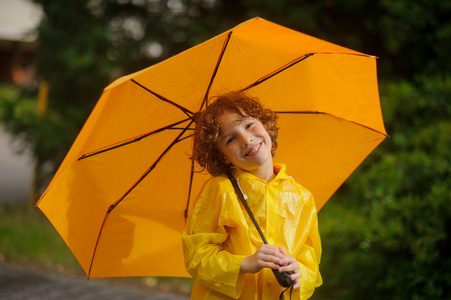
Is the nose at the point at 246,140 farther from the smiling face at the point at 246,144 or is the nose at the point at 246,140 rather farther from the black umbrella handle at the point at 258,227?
the black umbrella handle at the point at 258,227

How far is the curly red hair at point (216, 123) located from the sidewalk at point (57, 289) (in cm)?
287

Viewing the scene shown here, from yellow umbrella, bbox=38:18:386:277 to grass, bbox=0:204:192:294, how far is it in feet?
8.35

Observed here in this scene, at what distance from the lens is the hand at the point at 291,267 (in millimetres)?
2020

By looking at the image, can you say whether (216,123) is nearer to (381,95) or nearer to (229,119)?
(229,119)

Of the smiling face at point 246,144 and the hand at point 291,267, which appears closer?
the hand at point 291,267

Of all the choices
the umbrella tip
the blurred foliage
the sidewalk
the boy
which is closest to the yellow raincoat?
the boy

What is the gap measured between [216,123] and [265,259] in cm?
67

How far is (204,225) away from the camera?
7.25ft

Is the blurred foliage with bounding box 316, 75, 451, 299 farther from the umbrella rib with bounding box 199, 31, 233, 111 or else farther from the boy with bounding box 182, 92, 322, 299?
the umbrella rib with bounding box 199, 31, 233, 111

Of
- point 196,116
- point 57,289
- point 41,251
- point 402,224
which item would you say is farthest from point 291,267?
point 41,251

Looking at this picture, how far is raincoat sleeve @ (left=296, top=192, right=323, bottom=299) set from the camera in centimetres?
219

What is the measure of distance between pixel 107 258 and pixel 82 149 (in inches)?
25.8

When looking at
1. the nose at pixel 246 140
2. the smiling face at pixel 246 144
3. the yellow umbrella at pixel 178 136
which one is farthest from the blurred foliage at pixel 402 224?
the nose at pixel 246 140

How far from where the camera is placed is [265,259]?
2010 millimetres
